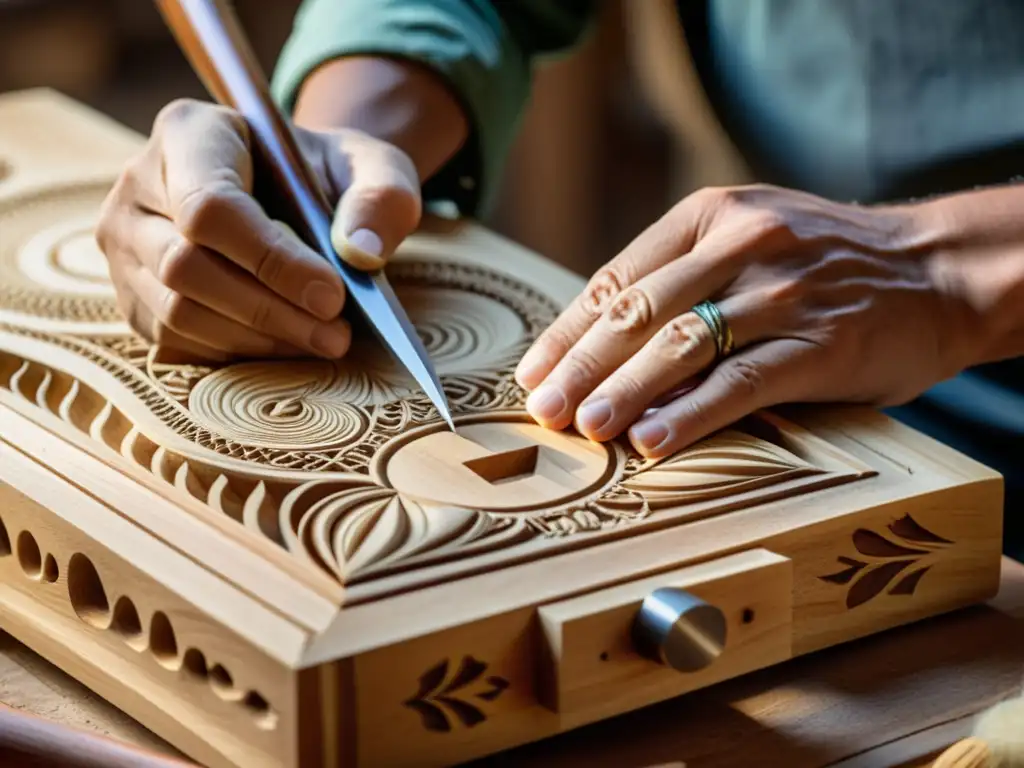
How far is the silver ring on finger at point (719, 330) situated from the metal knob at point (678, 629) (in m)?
0.24

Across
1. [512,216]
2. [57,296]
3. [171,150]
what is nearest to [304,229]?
[171,150]

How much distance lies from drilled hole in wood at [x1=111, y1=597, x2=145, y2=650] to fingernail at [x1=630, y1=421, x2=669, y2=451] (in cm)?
33

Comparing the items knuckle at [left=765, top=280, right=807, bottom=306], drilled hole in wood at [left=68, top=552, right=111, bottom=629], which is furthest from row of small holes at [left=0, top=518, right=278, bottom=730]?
knuckle at [left=765, top=280, right=807, bottom=306]

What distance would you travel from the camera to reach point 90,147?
5.01 ft

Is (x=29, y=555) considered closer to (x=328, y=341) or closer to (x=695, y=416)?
(x=328, y=341)

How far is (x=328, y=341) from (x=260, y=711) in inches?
14.1

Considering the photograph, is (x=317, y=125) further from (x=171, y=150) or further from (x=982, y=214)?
(x=982, y=214)

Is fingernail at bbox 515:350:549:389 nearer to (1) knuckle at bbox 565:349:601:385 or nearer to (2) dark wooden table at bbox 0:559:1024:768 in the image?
(1) knuckle at bbox 565:349:601:385

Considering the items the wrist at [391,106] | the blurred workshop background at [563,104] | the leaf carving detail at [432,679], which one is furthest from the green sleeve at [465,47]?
the blurred workshop background at [563,104]

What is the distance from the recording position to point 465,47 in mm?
1319

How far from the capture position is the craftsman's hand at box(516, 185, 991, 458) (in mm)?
953

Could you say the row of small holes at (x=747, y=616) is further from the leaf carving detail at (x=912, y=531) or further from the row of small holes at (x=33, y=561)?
the row of small holes at (x=33, y=561)

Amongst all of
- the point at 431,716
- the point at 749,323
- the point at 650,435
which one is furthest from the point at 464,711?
the point at 749,323

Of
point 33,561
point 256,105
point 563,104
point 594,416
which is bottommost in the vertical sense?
point 563,104
